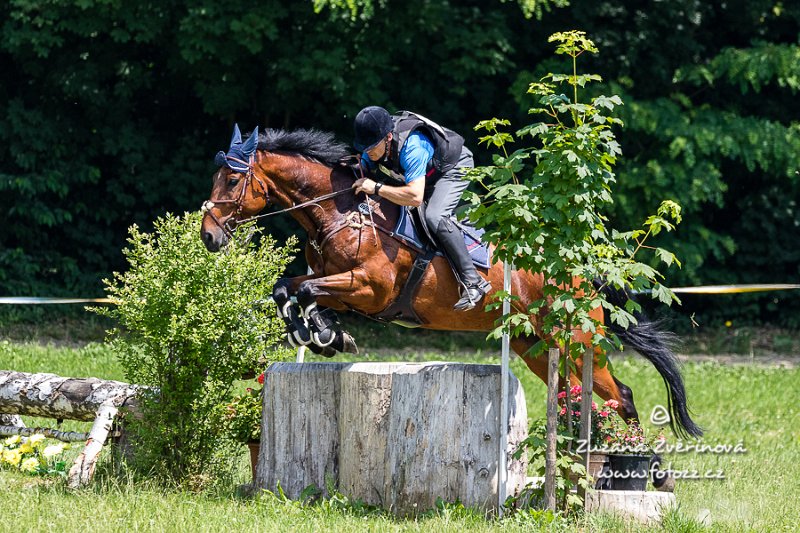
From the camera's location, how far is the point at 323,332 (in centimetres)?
693

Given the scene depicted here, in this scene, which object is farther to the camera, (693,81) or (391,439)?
(693,81)

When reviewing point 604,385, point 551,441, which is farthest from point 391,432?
point 604,385

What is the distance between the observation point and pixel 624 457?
669 cm

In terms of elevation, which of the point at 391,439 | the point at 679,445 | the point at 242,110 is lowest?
the point at 679,445

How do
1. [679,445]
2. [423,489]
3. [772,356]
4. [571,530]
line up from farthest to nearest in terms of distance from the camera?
[772,356] → [679,445] → [423,489] → [571,530]

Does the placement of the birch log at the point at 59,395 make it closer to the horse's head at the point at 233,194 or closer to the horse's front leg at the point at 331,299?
the horse's head at the point at 233,194

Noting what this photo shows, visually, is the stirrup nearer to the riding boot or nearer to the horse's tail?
the riding boot

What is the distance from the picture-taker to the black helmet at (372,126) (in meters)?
7.05

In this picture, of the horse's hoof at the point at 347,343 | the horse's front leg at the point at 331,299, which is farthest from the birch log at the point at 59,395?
the horse's hoof at the point at 347,343

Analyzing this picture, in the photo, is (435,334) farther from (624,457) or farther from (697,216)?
(624,457)

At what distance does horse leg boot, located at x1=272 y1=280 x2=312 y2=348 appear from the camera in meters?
6.93

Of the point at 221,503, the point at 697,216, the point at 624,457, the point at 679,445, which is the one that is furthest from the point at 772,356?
the point at 221,503

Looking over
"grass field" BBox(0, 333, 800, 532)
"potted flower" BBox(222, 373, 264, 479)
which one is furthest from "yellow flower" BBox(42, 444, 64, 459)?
"potted flower" BBox(222, 373, 264, 479)

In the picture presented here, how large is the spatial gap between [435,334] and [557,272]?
1122 centimetres
